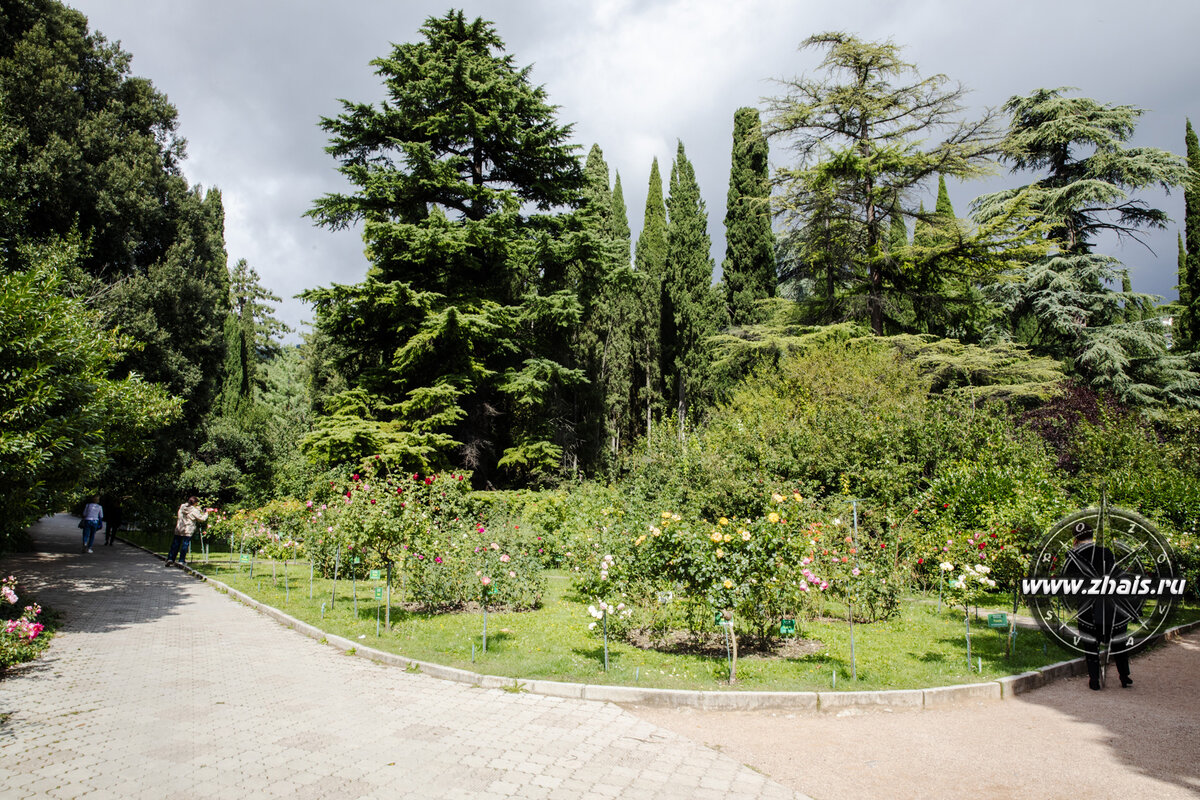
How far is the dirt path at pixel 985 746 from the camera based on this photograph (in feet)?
13.5

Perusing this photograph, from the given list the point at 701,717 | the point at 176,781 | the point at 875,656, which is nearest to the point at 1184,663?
the point at 875,656

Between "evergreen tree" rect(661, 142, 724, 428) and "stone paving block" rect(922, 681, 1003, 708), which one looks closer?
"stone paving block" rect(922, 681, 1003, 708)

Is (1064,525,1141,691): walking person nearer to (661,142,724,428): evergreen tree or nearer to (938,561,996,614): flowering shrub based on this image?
(938,561,996,614): flowering shrub

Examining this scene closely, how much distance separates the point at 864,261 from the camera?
67.7 ft

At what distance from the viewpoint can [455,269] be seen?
18875 mm

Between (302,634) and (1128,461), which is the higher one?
(1128,461)

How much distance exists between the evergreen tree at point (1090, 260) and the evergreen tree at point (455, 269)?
1619 centimetres

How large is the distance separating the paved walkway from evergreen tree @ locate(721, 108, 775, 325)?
22.2 metres

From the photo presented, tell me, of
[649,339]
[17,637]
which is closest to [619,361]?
[649,339]

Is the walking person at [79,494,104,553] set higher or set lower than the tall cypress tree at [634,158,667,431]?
lower

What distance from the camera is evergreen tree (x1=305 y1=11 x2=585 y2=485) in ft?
57.4

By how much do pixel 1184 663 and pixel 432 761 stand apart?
9017 millimetres

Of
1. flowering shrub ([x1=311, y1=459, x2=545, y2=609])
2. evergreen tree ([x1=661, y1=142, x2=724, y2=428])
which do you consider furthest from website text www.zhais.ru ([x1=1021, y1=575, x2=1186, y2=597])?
evergreen tree ([x1=661, y1=142, x2=724, y2=428])

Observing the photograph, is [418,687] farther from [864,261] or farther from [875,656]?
[864,261]
